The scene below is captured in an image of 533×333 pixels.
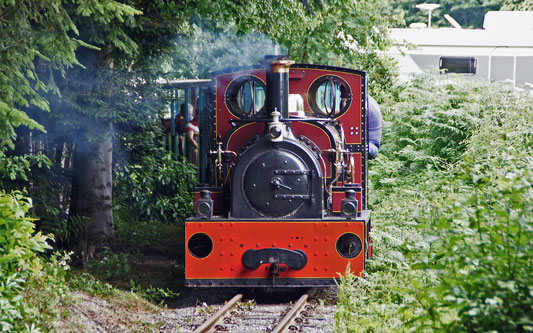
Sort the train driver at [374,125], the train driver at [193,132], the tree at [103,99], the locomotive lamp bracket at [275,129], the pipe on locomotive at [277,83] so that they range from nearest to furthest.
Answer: the locomotive lamp bracket at [275,129] < the pipe on locomotive at [277,83] < the tree at [103,99] < the train driver at [374,125] < the train driver at [193,132]

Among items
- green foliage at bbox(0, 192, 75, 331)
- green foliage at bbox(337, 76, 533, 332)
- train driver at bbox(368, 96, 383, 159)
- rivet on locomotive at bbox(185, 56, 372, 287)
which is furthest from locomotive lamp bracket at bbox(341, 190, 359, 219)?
train driver at bbox(368, 96, 383, 159)

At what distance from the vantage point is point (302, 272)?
7.55 metres

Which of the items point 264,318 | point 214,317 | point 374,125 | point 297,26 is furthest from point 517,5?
point 214,317

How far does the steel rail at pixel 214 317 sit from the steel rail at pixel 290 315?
60 centimetres

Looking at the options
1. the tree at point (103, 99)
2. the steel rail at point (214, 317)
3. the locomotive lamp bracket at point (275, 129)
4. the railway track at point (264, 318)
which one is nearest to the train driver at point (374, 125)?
the tree at point (103, 99)

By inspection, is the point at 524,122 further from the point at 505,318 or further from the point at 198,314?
the point at 505,318

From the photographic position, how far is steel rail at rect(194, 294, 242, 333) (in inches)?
249

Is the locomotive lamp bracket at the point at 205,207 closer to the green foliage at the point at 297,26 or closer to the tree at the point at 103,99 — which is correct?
the tree at the point at 103,99

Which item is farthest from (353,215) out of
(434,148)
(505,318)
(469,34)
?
(469,34)

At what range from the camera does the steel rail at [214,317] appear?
6.33 m

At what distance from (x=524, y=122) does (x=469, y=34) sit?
9658 mm

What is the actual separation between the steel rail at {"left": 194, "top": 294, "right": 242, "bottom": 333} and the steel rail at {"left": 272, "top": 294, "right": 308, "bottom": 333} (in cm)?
60

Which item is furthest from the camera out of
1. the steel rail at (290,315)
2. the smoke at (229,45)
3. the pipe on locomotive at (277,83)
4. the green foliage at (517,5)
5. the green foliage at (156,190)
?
the green foliage at (517,5)

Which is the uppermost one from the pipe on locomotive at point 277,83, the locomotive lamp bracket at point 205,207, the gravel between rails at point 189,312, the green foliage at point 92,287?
the pipe on locomotive at point 277,83
